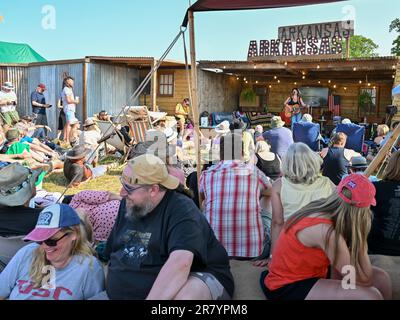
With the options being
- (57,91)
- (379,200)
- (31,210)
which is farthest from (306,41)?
(31,210)

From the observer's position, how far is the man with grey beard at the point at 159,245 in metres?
2.02

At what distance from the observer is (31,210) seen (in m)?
2.73

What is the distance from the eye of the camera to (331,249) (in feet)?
6.69

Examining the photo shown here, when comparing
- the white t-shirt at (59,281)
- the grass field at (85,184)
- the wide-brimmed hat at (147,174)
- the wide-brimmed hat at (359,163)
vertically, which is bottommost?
the grass field at (85,184)

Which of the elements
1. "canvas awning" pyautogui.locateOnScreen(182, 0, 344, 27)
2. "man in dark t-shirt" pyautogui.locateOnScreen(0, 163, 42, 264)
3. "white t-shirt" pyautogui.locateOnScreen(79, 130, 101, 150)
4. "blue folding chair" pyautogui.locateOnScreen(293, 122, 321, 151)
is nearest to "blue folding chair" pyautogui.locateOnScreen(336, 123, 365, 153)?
"blue folding chair" pyautogui.locateOnScreen(293, 122, 321, 151)

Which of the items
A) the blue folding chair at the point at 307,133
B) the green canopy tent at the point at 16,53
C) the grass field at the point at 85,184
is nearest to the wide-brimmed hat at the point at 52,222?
the grass field at the point at 85,184

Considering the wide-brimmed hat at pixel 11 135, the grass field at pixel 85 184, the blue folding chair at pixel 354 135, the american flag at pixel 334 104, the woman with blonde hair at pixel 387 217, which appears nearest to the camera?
the woman with blonde hair at pixel 387 217

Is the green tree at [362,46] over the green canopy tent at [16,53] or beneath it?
over

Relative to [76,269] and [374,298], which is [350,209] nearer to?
[374,298]

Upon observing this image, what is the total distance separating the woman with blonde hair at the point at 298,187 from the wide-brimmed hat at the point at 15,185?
68.2 inches

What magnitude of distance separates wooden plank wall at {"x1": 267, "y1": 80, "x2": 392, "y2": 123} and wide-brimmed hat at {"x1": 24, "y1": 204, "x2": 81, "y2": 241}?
15421mm

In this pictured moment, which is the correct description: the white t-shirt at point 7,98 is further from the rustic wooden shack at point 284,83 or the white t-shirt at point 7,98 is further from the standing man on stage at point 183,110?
the rustic wooden shack at point 284,83
